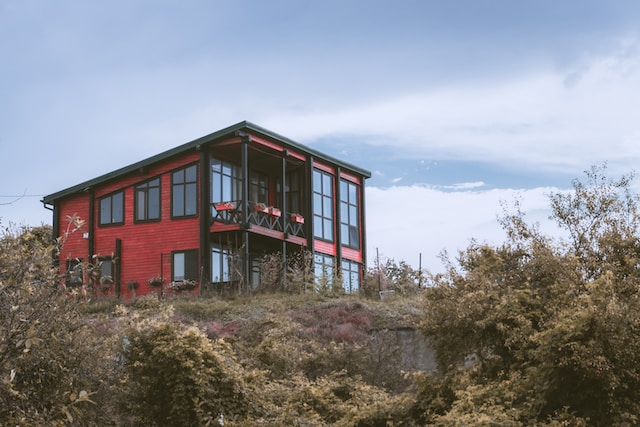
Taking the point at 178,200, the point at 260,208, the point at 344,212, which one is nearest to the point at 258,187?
the point at 260,208

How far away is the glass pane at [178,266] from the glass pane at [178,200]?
1.53 meters

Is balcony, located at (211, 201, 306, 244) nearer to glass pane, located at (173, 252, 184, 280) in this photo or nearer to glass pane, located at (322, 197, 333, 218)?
glass pane, located at (173, 252, 184, 280)

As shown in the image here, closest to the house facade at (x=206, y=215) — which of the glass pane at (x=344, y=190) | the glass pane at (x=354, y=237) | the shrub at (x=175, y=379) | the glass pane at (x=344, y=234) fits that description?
the glass pane at (x=344, y=234)

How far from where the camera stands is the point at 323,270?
96.8 ft

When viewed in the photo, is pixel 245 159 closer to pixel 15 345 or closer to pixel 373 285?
pixel 373 285

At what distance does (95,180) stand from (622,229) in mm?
22873

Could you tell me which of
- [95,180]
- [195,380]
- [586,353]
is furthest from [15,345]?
[95,180]

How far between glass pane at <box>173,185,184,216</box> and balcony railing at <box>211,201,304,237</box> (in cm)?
135

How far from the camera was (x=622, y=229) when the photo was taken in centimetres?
1406

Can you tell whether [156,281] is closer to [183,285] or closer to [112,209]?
[183,285]

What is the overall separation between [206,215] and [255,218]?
1.73 meters

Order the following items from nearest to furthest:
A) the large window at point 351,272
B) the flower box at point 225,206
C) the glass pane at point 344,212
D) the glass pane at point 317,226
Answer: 1. the flower box at point 225,206
2. the glass pane at point 317,226
3. the large window at point 351,272
4. the glass pane at point 344,212

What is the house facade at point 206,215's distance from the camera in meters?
30.0

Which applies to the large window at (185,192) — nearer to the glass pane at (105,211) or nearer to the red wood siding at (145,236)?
the red wood siding at (145,236)
